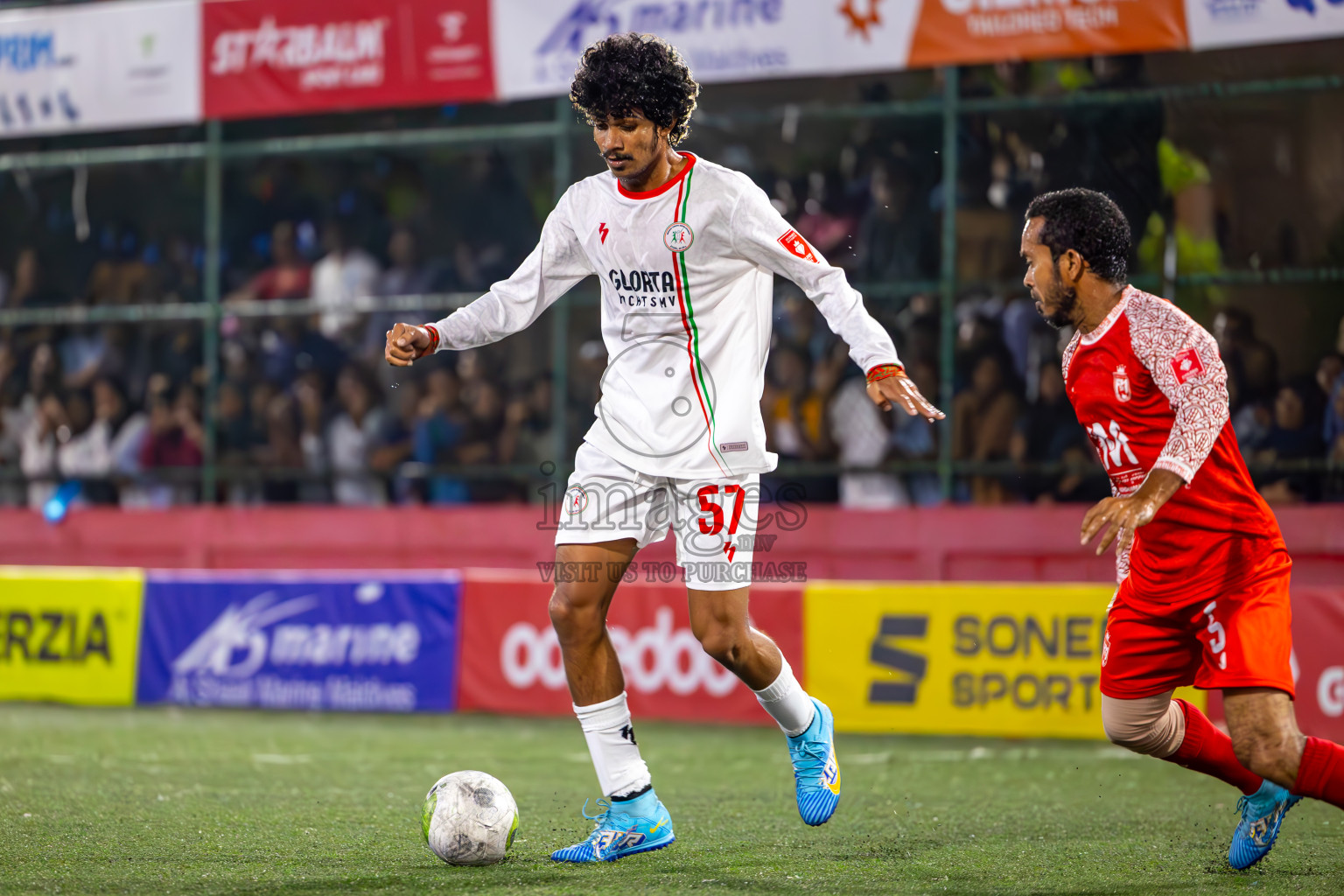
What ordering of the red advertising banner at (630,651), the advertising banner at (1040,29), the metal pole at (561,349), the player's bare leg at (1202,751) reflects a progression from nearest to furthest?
the player's bare leg at (1202,751)
the red advertising banner at (630,651)
the advertising banner at (1040,29)
the metal pole at (561,349)

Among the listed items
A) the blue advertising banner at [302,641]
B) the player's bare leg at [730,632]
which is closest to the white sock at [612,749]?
the player's bare leg at [730,632]

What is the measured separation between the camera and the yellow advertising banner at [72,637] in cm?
1084

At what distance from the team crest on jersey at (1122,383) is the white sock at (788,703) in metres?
1.41

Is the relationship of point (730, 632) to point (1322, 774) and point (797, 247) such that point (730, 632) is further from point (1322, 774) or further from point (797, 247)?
point (1322, 774)

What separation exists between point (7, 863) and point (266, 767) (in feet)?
8.98

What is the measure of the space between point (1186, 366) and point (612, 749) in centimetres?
216

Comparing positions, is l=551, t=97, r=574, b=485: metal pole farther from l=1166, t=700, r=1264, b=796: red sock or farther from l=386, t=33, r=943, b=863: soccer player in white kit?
l=1166, t=700, r=1264, b=796: red sock

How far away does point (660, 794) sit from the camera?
6.88m

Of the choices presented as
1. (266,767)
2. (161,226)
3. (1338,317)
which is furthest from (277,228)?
(1338,317)

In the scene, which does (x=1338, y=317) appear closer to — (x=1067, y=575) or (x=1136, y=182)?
(x=1136, y=182)

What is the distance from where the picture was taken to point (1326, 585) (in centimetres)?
947

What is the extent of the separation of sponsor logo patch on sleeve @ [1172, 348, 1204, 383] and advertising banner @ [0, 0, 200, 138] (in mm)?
10005

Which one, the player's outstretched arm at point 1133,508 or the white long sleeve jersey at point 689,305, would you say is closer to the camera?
the player's outstretched arm at point 1133,508

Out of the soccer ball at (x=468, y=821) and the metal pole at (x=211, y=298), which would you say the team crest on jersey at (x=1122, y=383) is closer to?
the soccer ball at (x=468, y=821)
